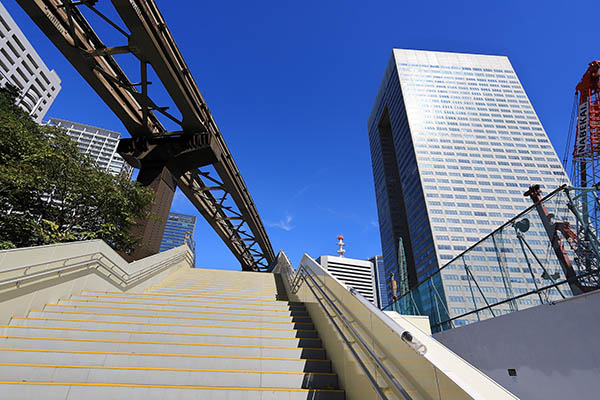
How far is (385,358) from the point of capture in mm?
1960

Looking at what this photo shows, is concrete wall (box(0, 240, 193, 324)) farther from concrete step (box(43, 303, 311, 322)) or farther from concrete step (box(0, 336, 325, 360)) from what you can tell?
concrete step (box(0, 336, 325, 360))

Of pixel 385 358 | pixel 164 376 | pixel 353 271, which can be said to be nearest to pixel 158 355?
pixel 164 376

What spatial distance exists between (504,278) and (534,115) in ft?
411

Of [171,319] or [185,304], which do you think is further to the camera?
[185,304]

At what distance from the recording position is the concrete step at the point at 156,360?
2.80 meters

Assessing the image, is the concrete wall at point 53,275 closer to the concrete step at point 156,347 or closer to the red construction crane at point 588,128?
the concrete step at point 156,347

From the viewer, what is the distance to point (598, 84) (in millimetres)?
31703

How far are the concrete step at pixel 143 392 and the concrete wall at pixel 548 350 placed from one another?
3416 millimetres

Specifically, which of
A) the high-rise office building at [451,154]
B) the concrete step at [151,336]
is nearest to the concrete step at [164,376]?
the concrete step at [151,336]

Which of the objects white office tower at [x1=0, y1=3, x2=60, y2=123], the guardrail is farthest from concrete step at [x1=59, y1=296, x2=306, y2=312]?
white office tower at [x1=0, y1=3, x2=60, y2=123]

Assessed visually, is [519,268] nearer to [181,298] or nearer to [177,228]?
[181,298]

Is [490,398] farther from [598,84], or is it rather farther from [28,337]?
[598,84]

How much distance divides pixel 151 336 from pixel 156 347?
0.93ft

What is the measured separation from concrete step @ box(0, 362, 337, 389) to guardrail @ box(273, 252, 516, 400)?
1.42 ft
